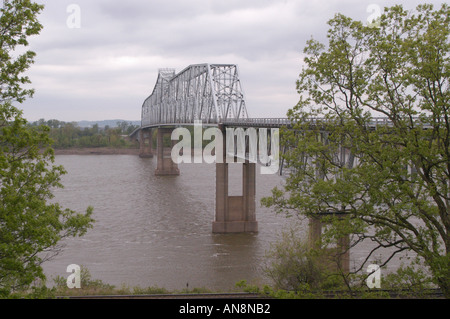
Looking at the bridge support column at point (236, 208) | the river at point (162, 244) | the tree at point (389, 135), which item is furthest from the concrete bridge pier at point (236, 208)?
the tree at point (389, 135)

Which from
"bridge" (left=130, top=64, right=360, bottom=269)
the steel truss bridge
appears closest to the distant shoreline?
the steel truss bridge

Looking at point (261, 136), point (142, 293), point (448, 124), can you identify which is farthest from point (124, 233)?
point (448, 124)

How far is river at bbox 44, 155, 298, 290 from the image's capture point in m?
19.1

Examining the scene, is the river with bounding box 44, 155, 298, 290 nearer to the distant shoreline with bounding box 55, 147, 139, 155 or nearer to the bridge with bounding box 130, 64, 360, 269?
the bridge with bounding box 130, 64, 360, 269

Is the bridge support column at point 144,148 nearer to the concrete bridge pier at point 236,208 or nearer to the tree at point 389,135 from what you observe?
the concrete bridge pier at point 236,208

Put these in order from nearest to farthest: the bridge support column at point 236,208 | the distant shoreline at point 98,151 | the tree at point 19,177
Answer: the tree at point 19,177 → the bridge support column at point 236,208 → the distant shoreline at point 98,151

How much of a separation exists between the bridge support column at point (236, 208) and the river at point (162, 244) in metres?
0.83

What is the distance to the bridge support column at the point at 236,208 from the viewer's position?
2811 cm

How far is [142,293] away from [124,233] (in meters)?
12.1

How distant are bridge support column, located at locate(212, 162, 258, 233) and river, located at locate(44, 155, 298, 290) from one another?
826 mm

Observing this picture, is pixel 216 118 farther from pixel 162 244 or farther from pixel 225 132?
pixel 162 244

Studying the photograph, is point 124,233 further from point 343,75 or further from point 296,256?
point 343,75

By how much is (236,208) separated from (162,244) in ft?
20.4
